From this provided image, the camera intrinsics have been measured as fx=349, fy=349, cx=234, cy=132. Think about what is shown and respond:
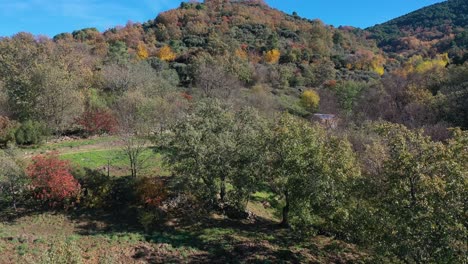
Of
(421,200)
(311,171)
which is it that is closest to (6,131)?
(311,171)

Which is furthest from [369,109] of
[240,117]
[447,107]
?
[240,117]

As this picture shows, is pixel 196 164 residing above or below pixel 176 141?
below

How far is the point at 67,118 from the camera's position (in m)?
37.7

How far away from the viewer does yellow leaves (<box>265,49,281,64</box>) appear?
10228cm

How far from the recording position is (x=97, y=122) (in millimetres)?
39562

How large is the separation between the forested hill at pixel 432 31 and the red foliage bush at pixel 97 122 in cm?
13141

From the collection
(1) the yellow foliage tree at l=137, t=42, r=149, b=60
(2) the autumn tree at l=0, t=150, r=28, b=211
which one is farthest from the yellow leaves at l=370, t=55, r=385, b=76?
(2) the autumn tree at l=0, t=150, r=28, b=211

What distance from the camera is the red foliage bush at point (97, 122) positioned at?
39.4 metres

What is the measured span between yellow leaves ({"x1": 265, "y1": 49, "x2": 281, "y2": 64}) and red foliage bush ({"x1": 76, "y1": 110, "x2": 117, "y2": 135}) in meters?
67.8

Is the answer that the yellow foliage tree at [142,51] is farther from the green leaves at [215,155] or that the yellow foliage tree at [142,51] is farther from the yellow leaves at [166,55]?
the green leaves at [215,155]

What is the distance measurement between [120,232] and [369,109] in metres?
45.1

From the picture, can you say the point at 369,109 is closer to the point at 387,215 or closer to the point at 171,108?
the point at 171,108

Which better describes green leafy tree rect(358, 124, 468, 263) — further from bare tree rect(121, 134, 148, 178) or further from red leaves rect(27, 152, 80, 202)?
bare tree rect(121, 134, 148, 178)

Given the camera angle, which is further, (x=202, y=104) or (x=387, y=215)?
(x=202, y=104)
